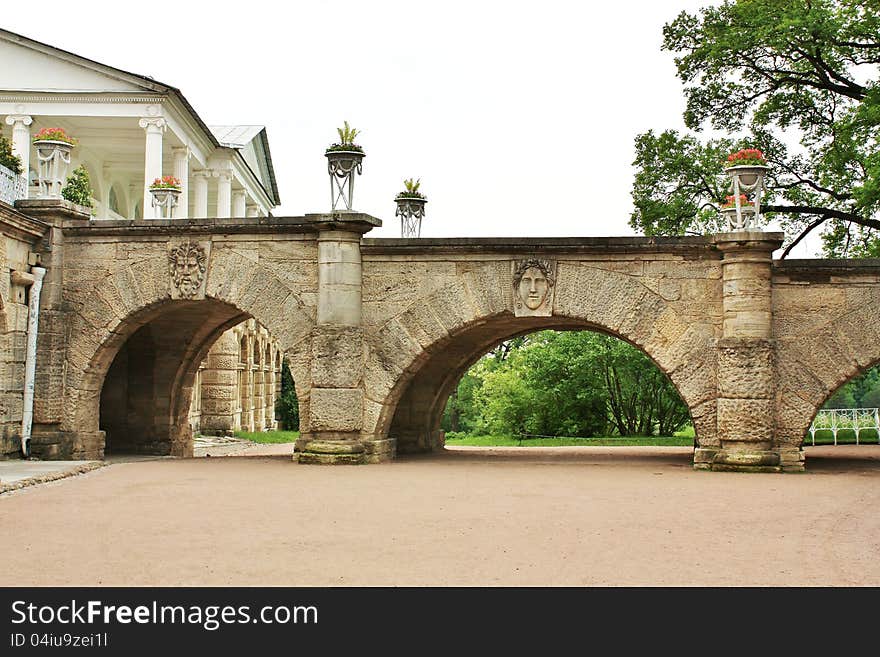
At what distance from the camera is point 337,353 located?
13.8 meters

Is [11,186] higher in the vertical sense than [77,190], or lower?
lower

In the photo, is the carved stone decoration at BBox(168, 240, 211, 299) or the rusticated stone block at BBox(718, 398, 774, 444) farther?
the carved stone decoration at BBox(168, 240, 211, 299)

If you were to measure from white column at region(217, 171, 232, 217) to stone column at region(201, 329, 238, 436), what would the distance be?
23.2 ft

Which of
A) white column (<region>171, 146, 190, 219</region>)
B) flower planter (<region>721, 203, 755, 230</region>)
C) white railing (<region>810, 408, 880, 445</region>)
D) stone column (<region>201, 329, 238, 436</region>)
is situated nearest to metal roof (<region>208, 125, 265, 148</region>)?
white column (<region>171, 146, 190, 219</region>)

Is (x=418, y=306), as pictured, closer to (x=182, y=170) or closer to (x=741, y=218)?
(x=741, y=218)

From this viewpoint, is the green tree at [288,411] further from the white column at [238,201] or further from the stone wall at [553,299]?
the stone wall at [553,299]

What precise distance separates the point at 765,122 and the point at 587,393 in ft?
28.6

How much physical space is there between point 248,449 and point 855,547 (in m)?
18.8

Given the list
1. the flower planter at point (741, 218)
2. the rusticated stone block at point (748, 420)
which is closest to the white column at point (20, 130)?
the flower planter at point (741, 218)

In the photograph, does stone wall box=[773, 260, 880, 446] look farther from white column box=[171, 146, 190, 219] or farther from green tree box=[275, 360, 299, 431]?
green tree box=[275, 360, 299, 431]

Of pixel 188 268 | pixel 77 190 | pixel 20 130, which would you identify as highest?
pixel 20 130

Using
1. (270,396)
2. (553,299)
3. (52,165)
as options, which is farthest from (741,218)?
(270,396)

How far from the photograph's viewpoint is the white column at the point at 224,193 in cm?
3538

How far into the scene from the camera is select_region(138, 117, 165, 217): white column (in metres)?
28.1
